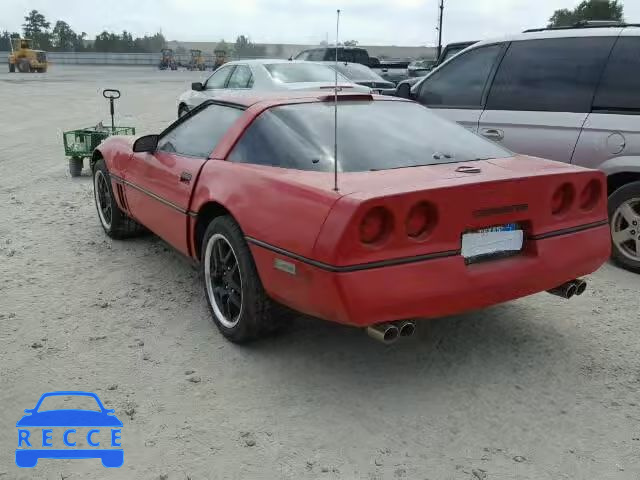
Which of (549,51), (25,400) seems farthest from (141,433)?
(549,51)

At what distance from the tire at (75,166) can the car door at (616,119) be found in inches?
249

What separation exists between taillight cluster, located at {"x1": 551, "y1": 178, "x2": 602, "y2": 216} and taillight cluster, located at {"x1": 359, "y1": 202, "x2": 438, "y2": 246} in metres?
0.82

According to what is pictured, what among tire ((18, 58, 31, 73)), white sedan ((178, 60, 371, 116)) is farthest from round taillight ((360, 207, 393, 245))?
tire ((18, 58, 31, 73))

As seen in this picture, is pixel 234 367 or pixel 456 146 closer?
pixel 234 367

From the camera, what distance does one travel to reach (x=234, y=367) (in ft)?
11.1

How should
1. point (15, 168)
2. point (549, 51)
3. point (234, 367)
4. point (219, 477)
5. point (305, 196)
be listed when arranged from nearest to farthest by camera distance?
point (219, 477), point (305, 196), point (234, 367), point (549, 51), point (15, 168)

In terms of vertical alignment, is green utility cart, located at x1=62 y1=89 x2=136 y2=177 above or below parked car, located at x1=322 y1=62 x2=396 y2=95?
below

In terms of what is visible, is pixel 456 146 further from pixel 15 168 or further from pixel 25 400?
pixel 15 168

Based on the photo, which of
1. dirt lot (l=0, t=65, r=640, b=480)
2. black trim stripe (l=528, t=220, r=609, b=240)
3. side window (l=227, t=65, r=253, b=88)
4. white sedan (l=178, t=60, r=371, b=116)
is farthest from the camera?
side window (l=227, t=65, r=253, b=88)

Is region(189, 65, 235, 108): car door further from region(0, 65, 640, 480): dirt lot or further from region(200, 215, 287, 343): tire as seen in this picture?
region(200, 215, 287, 343): tire

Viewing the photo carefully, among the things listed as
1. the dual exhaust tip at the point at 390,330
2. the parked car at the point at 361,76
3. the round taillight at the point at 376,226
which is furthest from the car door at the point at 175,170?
the parked car at the point at 361,76

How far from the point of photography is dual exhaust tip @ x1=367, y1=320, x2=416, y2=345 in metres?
2.86

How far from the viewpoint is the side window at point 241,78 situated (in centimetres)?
1079

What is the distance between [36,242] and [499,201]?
13.7 feet
